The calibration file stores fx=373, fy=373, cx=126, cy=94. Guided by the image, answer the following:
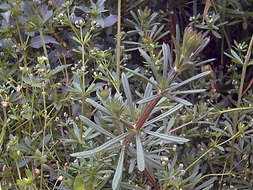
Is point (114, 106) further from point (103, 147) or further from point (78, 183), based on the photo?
point (78, 183)

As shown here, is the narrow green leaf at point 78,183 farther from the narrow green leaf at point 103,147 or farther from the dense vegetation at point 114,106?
the narrow green leaf at point 103,147

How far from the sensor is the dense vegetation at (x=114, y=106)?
2.58 feet

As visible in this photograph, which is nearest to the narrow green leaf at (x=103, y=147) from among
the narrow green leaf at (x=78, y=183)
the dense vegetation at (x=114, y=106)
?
the dense vegetation at (x=114, y=106)

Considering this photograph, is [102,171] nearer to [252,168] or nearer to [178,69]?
[178,69]

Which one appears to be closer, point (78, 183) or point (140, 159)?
point (140, 159)

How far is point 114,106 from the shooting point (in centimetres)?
69

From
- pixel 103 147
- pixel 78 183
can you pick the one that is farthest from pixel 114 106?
pixel 78 183

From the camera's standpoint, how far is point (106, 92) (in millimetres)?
721

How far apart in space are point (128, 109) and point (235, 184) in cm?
51

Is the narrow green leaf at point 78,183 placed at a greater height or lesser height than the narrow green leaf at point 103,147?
lesser

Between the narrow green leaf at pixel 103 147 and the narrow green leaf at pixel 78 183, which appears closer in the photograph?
the narrow green leaf at pixel 103 147

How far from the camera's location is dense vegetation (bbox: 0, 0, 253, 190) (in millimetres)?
786

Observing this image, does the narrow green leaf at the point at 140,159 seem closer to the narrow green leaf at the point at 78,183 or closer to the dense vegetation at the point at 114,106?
the dense vegetation at the point at 114,106

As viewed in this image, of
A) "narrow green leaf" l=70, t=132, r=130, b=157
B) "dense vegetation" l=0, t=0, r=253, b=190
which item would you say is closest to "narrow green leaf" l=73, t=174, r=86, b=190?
"dense vegetation" l=0, t=0, r=253, b=190
